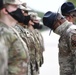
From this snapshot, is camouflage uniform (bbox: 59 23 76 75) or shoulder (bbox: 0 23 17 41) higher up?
shoulder (bbox: 0 23 17 41)

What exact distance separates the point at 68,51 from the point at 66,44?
0.31ft

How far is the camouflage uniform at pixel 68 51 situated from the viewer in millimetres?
5520

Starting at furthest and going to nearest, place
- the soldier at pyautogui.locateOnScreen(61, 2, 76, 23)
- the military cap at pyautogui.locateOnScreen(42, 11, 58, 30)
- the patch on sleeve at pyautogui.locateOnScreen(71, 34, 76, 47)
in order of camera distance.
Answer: the soldier at pyautogui.locateOnScreen(61, 2, 76, 23) < the military cap at pyautogui.locateOnScreen(42, 11, 58, 30) < the patch on sleeve at pyautogui.locateOnScreen(71, 34, 76, 47)

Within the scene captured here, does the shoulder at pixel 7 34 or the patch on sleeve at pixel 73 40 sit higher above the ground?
the shoulder at pixel 7 34

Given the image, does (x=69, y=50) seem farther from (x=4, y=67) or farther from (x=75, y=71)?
(x=4, y=67)

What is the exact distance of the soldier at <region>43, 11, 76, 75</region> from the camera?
5.52 meters

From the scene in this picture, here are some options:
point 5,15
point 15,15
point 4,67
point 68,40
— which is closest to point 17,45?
point 5,15

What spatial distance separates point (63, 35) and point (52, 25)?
1.25 feet

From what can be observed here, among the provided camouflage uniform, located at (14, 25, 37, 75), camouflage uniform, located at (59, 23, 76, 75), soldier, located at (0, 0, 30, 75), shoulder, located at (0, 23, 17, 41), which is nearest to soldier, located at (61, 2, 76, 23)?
camouflage uniform, located at (59, 23, 76, 75)

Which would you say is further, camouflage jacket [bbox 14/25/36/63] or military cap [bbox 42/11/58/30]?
camouflage jacket [bbox 14/25/36/63]

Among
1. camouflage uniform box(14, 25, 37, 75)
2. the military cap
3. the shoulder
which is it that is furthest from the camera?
camouflage uniform box(14, 25, 37, 75)

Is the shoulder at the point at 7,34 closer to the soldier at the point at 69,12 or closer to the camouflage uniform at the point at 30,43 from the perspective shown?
the soldier at the point at 69,12

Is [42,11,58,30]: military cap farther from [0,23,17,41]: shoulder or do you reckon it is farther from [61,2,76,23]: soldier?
[0,23,17,41]: shoulder

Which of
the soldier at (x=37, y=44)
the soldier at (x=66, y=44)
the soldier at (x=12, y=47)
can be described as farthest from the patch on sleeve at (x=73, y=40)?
the soldier at (x=12, y=47)
